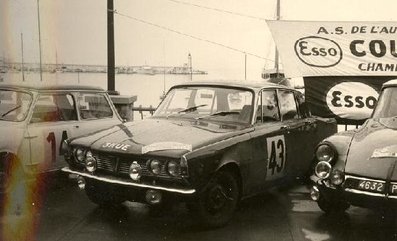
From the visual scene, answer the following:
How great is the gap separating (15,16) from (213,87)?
6848 mm

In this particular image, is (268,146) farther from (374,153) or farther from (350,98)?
(350,98)

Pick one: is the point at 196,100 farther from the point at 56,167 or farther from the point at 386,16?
the point at 386,16

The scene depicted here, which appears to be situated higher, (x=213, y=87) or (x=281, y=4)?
(x=281, y=4)

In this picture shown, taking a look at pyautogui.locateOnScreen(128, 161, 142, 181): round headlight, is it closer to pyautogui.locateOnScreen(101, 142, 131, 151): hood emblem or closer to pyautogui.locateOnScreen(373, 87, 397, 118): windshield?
pyautogui.locateOnScreen(101, 142, 131, 151): hood emblem

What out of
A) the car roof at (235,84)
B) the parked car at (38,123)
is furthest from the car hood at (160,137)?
the parked car at (38,123)

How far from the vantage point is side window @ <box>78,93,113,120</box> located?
689 centimetres

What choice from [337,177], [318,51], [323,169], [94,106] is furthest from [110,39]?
[337,177]

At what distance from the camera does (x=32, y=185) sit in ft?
20.7

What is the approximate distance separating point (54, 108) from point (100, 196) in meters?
1.98

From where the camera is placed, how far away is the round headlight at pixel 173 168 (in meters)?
4.36

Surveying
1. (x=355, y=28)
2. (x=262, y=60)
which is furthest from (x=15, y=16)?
(x=262, y=60)

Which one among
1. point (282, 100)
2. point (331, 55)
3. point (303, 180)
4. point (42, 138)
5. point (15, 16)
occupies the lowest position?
point (303, 180)

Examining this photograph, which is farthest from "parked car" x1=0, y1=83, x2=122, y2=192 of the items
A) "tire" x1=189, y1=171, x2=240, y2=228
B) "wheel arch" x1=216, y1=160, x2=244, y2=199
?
"wheel arch" x1=216, y1=160, x2=244, y2=199

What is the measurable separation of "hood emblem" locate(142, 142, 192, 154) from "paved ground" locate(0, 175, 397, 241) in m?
0.85
